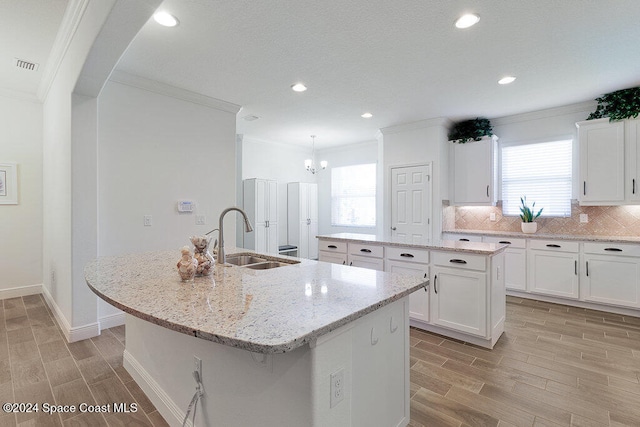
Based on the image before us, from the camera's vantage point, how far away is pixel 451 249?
283 centimetres

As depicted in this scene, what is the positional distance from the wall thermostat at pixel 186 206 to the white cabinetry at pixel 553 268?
4.67 meters

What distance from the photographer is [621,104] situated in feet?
A: 12.5

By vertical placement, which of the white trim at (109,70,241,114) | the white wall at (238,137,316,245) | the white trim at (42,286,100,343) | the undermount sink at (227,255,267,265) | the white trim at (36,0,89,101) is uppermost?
the white trim at (36,0,89,101)

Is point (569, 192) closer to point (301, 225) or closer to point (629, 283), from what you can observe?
point (629, 283)

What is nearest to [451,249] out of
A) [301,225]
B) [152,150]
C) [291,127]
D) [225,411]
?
[225,411]

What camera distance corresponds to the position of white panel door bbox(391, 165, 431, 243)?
5.14 m

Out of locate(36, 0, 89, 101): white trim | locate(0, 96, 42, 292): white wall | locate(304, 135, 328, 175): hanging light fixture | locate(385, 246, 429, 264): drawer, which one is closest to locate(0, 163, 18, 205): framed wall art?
locate(0, 96, 42, 292): white wall

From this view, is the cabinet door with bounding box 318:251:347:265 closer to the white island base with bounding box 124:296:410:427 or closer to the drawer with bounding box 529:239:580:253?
the white island base with bounding box 124:296:410:427

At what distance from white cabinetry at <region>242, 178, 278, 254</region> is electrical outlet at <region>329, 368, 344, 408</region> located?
4.81 metres

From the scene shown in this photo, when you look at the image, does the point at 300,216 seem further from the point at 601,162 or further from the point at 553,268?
the point at 601,162

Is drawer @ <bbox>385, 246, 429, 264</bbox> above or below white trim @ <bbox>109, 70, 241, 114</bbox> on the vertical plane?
below

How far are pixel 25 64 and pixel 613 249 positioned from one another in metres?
7.18

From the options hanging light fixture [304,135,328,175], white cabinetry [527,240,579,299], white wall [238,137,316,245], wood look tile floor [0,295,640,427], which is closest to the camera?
wood look tile floor [0,295,640,427]

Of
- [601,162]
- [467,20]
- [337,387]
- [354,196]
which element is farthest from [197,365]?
[354,196]
